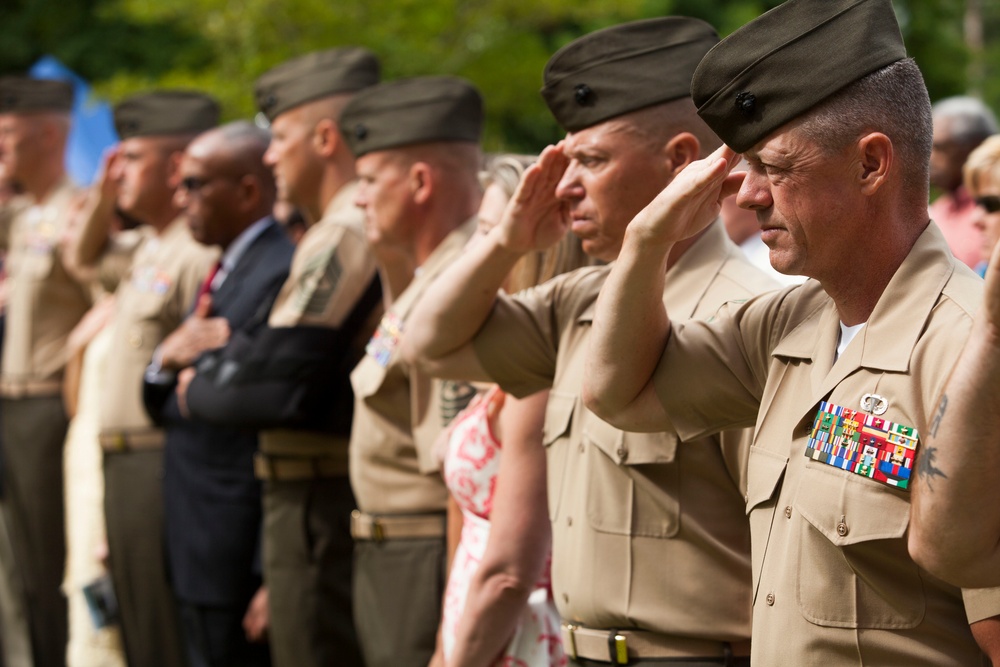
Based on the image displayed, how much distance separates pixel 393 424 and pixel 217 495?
1.30m

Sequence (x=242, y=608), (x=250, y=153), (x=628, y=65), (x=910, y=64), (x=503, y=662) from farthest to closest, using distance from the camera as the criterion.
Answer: (x=250, y=153) → (x=242, y=608) → (x=503, y=662) → (x=628, y=65) → (x=910, y=64)

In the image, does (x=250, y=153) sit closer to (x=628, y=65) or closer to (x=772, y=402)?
(x=628, y=65)

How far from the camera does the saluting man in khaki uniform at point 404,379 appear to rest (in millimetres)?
4285

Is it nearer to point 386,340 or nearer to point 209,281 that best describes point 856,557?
point 386,340

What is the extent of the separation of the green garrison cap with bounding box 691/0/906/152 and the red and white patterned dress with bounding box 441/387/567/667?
57.5 inches

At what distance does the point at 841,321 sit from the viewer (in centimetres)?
233

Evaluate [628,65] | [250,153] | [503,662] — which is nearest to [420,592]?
[503,662]

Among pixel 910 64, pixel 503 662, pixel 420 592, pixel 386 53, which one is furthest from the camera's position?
pixel 386 53

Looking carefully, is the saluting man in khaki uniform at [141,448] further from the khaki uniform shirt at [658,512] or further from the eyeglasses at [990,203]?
the eyeglasses at [990,203]

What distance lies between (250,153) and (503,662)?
Result: 298 centimetres

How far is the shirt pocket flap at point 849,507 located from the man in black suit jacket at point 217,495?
3.31m

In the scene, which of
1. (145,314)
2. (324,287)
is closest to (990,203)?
(324,287)

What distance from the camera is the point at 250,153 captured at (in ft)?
19.1

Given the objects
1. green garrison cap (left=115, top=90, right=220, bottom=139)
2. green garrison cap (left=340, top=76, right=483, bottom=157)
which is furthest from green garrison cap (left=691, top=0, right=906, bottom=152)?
green garrison cap (left=115, top=90, right=220, bottom=139)
